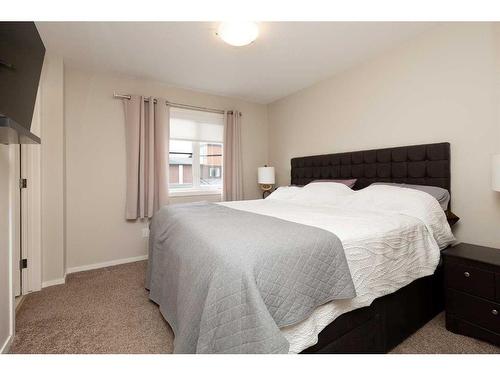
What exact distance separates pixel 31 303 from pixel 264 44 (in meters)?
3.15

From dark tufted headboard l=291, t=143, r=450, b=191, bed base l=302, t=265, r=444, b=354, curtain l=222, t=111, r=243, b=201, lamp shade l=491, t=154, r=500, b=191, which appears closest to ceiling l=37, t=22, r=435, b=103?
curtain l=222, t=111, r=243, b=201

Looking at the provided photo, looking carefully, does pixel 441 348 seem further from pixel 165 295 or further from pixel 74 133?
pixel 74 133

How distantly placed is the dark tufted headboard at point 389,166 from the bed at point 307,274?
12 mm

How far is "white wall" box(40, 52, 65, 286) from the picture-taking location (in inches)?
93.7

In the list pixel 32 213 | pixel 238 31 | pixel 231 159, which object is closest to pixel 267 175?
pixel 231 159

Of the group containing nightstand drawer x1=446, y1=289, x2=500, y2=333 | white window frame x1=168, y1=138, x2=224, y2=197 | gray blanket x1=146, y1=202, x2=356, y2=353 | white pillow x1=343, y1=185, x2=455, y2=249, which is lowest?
nightstand drawer x1=446, y1=289, x2=500, y2=333

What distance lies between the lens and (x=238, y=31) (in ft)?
6.22

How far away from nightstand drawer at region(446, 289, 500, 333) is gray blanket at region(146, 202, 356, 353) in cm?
99

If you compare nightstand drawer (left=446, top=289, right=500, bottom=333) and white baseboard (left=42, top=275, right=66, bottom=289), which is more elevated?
nightstand drawer (left=446, top=289, right=500, bottom=333)

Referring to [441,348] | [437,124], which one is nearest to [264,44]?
[437,124]

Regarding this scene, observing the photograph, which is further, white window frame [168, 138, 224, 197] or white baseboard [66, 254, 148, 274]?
white window frame [168, 138, 224, 197]

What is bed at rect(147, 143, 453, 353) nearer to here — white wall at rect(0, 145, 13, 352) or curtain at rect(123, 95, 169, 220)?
white wall at rect(0, 145, 13, 352)

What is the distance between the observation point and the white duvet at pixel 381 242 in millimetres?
1138

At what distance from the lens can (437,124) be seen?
209 cm
